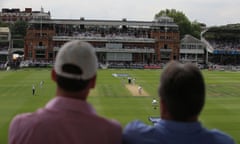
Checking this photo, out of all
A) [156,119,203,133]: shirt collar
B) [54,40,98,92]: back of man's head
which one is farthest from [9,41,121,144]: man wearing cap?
[156,119,203,133]: shirt collar

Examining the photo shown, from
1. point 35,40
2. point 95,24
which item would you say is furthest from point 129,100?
point 95,24

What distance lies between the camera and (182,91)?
9.02 feet

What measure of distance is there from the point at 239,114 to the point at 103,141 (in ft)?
69.0

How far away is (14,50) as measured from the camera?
96.2 metres

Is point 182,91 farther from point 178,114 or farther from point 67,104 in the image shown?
point 67,104

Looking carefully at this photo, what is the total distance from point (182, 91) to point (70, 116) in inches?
25.0

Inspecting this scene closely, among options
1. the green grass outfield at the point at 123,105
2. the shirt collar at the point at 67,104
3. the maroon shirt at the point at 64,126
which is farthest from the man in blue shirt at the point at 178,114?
the green grass outfield at the point at 123,105

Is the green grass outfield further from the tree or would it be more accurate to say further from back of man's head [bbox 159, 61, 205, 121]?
the tree

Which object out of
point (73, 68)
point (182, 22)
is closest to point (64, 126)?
point (73, 68)

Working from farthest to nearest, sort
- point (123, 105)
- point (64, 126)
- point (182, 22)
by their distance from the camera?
point (182, 22) → point (123, 105) → point (64, 126)

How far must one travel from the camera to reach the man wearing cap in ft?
8.62

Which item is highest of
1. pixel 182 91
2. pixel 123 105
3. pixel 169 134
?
pixel 182 91

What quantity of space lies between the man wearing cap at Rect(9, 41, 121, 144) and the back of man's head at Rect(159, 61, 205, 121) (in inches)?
13.0

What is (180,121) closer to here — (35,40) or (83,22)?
(35,40)
